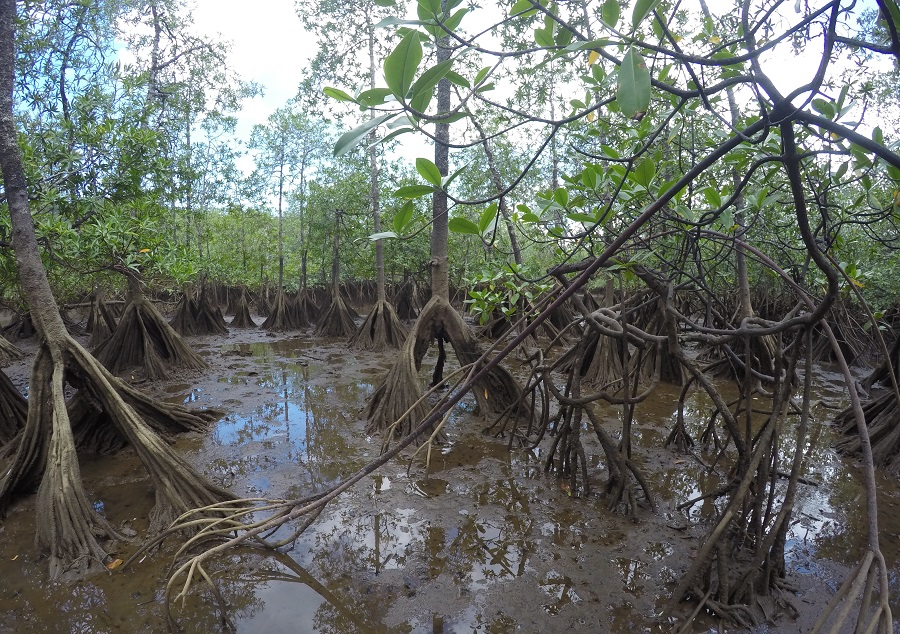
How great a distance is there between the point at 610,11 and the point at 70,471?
3.30 m

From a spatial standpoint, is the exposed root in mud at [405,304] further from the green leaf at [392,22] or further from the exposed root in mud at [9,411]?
the green leaf at [392,22]

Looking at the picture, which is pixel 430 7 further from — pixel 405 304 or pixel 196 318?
pixel 405 304

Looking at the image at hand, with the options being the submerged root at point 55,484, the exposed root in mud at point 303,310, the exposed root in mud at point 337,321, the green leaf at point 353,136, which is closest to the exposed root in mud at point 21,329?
the exposed root in mud at point 303,310

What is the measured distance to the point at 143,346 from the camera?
645cm

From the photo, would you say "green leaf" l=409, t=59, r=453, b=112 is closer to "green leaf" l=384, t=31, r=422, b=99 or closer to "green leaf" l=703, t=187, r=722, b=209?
"green leaf" l=384, t=31, r=422, b=99

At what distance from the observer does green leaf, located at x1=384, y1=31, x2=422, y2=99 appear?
2.87 feet

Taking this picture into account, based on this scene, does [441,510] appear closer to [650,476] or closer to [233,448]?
[650,476]

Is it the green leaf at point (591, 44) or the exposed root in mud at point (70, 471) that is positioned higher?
the green leaf at point (591, 44)

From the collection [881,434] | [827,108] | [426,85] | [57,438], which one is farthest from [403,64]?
[881,434]

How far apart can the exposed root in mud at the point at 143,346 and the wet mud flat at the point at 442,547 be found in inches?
105

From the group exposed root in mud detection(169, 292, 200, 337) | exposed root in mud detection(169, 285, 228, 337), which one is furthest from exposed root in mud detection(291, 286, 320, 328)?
exposed root in mud detection(169, 292, 200, 337)

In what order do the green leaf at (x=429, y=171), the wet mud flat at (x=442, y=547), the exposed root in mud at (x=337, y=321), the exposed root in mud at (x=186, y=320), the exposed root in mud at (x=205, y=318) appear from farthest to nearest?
the exposed root in mud at (x=205, y=318) → the exposed root in mud at (x=337, y=321) → the exposed root in mud at (x=186, y=320) → the wet mud flat at (x=442, y=547) → the green leaf at (x=429, y=171)

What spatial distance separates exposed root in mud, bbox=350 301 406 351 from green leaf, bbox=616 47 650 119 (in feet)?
27.2

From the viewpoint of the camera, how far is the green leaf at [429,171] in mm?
1211
